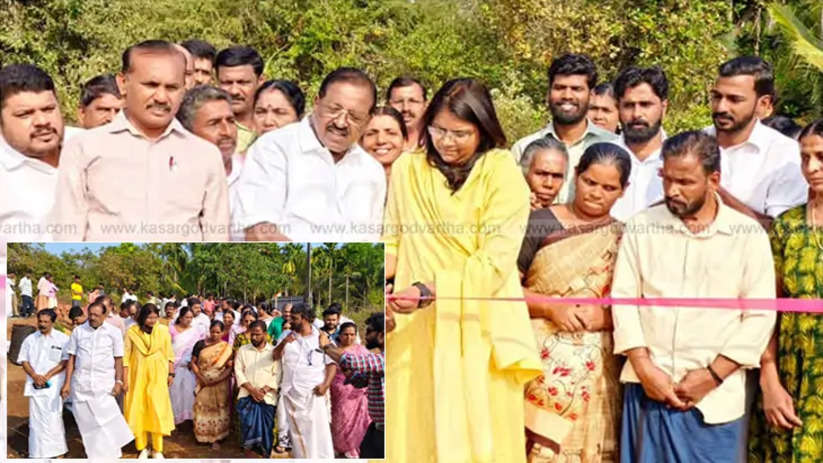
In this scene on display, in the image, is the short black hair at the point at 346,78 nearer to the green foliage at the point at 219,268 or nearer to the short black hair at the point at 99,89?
the green foliage at the point at 219,268

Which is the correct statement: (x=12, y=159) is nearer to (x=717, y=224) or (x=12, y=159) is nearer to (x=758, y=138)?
(x=717, y=224)

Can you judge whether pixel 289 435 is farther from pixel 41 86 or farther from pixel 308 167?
pixel 41 86

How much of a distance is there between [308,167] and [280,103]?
0.43 meters

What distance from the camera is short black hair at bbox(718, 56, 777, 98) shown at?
16.1 feet

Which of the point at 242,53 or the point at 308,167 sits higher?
the point at 242,53

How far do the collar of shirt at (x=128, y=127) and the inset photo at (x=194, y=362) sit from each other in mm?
533

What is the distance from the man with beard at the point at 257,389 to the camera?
15.8 feet

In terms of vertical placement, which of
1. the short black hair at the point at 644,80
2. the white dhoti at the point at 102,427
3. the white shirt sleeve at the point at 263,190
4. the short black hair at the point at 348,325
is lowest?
the white dhoti at the point at 102,427

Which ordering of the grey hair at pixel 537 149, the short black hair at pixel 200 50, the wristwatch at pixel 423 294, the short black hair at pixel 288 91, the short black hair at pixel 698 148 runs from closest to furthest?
the short black hair at pixel 698 148, the wristwatch at pixel 423 294, the grey hair at pixel 537 149, the short black hair at pixel 288 91, the short black hair at pixel 200 50

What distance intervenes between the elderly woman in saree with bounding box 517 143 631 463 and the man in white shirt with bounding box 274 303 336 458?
83 cm

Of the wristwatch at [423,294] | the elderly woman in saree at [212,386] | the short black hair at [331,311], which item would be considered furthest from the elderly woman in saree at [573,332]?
the elderly woman in saree at [212,386]

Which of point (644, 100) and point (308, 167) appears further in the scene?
point (644, 100)

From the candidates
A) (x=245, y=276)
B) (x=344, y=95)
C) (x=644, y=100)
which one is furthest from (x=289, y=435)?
(x=644, y=100)

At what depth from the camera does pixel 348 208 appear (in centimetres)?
473
